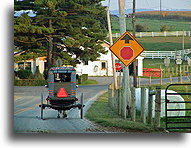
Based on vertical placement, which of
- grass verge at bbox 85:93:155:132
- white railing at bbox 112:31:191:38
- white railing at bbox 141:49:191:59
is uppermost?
white railing at bbox 112:31:191:38

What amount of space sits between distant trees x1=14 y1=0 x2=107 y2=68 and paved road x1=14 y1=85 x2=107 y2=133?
74cm

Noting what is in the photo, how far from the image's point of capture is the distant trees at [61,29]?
18.9m

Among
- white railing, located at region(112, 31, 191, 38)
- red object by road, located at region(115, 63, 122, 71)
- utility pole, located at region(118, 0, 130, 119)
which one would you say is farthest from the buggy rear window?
utility pole, located at region(118, 0, 130, 119)

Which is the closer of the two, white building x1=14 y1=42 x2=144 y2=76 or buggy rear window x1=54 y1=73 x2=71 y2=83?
white building x1=14 y1=42 x2=144 y2=76

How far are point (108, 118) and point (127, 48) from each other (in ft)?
5.64

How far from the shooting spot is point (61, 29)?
19.2m

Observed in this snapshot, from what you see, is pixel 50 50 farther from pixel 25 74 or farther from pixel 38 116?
pixel 38 116

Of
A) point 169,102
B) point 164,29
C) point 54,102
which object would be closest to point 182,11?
point 164,29

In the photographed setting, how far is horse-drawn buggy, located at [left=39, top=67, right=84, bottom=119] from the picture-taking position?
19078 mm

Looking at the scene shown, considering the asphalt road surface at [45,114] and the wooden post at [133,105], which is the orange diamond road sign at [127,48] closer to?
the asphalt road surface at [45,114]

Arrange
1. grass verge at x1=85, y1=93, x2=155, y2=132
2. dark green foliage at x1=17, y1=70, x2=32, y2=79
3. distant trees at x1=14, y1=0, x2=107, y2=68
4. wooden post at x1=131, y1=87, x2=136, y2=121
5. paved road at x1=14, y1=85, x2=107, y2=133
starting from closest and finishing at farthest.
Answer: paved road at x1=14, y1=85, x2=107, y2=133, grass verge at x1=85, y1=93, x2=155, y2=132, dark green foliage at x1=17, y1=70, x2=32, y2=79, distant trees at x1=14, y1=0, x2=107, y2=68, wooden post at x1=131, y1=87, x2=136, y2=121

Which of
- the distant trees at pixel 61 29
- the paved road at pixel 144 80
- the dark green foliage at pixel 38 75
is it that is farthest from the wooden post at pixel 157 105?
the dark green foliage at pixel 38 75

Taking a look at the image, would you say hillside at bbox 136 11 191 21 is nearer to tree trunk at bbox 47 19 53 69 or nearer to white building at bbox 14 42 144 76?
white building at bbox 14 42 144 76

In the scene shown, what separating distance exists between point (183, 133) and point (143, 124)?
110 centimetres
